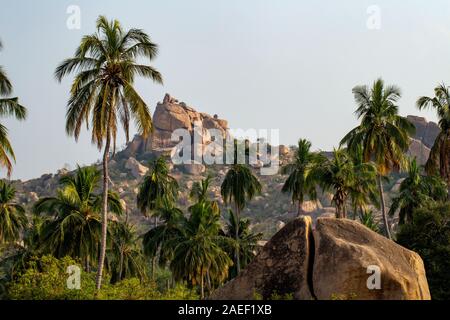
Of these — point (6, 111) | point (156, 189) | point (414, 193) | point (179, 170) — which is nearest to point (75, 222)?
point (6, 111)

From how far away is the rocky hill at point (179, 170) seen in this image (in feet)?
509

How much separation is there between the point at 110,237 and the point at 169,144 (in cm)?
13692

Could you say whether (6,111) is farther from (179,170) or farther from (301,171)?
(179,170)

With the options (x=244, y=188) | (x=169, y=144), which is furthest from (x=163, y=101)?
(x=244, y=188)

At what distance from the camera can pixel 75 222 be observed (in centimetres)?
3528

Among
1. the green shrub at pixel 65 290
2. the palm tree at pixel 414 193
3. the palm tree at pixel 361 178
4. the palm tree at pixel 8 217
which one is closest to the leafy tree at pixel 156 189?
the palm tree at pixel 8 217

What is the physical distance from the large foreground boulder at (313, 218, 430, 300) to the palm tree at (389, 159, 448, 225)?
30360 mm

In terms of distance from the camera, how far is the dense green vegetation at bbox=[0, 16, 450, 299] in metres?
27.1

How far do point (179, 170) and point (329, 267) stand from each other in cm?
15264

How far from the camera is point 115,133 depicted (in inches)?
1089

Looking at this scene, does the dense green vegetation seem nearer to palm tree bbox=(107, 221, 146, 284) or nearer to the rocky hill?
palm tree bbox=(107, 221, 146, 284)

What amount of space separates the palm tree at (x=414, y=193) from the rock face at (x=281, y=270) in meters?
31.2

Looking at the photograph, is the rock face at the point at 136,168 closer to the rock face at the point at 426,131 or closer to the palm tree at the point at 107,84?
the rock face at the point at 426,131
